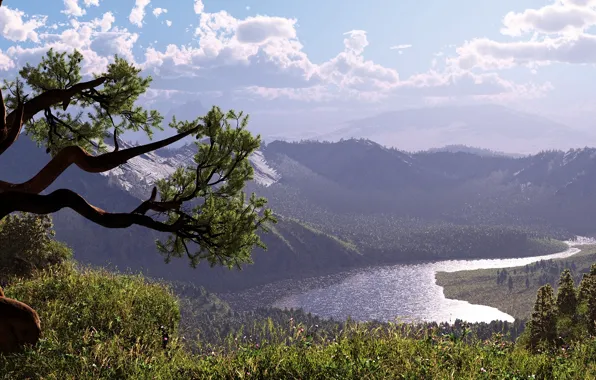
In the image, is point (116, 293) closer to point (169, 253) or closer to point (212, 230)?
point (169, 253)

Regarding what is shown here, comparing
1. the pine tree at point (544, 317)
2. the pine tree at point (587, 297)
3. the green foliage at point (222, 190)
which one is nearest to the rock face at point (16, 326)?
the green foliage at point (222, 190)

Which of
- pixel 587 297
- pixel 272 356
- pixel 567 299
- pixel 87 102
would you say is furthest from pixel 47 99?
pixel 567 299

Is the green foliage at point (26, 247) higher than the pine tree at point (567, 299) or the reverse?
higher

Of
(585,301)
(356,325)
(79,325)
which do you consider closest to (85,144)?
(79,325)

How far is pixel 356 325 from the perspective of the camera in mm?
15188

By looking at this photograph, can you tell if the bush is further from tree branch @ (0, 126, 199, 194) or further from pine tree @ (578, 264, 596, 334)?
pine tree @ (578, 264, 596, 334)

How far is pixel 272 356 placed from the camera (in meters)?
13.3

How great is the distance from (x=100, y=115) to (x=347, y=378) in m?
19.3

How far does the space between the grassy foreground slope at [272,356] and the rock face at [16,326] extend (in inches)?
16.2

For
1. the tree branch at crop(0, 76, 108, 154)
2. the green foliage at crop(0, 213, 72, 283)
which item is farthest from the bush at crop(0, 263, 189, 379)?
the tree branch at crop(0, 76, 108, 154)

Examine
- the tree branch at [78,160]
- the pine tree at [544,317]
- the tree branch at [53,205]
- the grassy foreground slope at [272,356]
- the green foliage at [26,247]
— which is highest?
the tree branch at [78,160]

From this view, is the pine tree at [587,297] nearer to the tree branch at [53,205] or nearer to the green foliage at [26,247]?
the tree branch at [53,205]

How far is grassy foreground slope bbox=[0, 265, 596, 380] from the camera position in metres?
12.4

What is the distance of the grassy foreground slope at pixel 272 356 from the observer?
12.4 m
